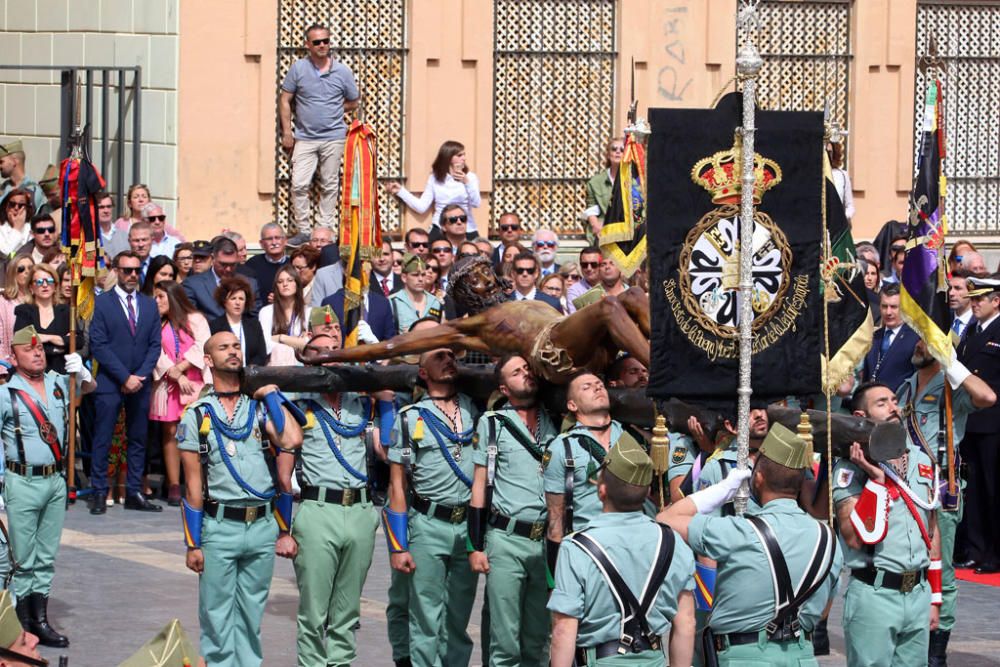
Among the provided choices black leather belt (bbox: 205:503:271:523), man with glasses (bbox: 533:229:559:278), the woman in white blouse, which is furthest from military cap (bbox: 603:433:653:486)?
the woman in white blouse

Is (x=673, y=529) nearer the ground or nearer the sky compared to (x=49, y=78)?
nearer the ground

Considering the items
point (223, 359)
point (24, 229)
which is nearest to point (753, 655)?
point (223, 359)

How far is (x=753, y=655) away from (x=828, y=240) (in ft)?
6.66

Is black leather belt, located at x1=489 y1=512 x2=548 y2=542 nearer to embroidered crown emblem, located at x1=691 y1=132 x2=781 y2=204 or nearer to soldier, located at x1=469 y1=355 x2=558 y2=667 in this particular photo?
soldier, located at x1=469 y1=355 x2=558 y2=667

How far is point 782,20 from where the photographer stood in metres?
21.5

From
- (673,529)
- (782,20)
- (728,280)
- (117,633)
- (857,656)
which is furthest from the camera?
(782,20)

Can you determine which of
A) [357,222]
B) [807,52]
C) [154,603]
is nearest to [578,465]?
[357,222]

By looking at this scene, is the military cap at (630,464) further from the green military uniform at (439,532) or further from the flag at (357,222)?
the flag at (357,222)

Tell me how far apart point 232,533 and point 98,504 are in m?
5.25

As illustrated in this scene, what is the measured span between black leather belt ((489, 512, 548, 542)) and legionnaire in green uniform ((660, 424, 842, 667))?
2.07 m

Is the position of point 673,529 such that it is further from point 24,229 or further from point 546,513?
point 24,229

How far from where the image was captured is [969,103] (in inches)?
870

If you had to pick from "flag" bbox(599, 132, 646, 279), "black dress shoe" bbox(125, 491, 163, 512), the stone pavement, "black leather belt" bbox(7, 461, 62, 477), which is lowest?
the stone pavement

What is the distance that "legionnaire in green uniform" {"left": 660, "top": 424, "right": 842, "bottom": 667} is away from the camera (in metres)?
8.31
